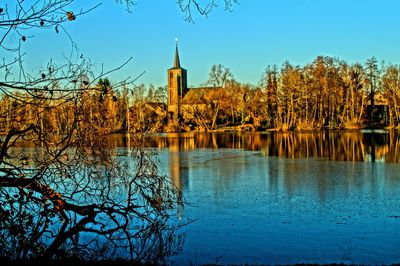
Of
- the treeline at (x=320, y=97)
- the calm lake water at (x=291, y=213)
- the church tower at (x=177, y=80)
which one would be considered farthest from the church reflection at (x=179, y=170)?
the church tower at (x=177, y=80)

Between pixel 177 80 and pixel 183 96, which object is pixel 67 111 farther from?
pixel 177 80

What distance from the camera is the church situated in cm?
7094

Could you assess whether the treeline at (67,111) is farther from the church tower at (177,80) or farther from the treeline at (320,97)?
the church tower at (177,80)

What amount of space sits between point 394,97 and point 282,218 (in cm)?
5429

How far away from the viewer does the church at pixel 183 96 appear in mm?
70938

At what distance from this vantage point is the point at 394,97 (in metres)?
59.8

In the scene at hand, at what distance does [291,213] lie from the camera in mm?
11555

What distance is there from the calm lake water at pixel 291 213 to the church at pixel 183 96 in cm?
4990

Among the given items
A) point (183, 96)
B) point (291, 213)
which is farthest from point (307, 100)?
point (291, 213)

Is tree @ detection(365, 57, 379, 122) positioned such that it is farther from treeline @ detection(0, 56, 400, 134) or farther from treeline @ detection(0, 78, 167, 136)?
treeline @ detection(0, 78, 167, 136)

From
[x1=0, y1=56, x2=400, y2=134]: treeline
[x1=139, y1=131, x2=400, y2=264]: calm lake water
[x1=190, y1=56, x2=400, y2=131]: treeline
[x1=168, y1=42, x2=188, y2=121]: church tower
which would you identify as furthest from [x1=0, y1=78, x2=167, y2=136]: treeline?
[x1=168, y1=42, x2=188, y2=121]: church tower

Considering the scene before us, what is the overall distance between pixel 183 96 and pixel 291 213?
8994 cm

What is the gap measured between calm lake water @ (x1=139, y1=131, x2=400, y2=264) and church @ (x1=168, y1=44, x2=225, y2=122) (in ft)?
164

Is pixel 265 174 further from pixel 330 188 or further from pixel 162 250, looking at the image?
pixel 162 250
